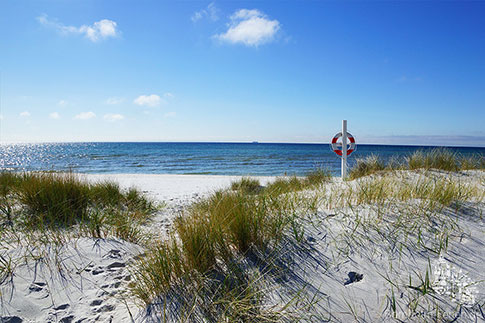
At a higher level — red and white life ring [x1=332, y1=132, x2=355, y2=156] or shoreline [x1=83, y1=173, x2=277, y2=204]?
red and white life ring [x1=332, y1=132, x2=355, y2=156]

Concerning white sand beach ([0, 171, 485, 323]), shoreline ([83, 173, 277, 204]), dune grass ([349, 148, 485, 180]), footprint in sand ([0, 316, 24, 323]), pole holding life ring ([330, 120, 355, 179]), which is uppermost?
pole holding life ring ([330, 120, 355, 179])

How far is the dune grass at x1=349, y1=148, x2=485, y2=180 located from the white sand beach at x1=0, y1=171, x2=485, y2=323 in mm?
Result: 5385

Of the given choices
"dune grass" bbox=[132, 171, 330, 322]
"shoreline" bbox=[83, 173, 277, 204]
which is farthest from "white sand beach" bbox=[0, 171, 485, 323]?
"shoreline" bbox=[83, 173, 277, 204]

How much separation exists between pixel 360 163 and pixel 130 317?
327 inches

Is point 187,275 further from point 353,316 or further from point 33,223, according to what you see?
point 33,223

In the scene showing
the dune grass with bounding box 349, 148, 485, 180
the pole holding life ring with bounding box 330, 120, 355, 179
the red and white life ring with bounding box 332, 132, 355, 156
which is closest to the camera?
the pole holding life ring with bounding box 330, 120, 355, 179

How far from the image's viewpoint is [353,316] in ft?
5.35

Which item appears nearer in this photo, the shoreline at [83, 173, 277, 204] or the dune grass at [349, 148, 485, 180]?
the shoreline at [83, 173, 277, 204]

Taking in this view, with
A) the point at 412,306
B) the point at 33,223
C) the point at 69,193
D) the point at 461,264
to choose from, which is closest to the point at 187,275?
the point at 412,306

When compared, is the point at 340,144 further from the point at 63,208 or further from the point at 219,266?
the point at 63,208

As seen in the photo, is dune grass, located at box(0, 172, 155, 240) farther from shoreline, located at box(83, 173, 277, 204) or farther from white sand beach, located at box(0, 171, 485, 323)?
shoreline, located at box(83, 173, 277, 204)

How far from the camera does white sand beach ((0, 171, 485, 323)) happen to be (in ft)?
5.57

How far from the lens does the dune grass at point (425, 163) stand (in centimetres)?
766

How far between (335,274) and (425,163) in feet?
24.8
